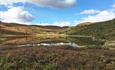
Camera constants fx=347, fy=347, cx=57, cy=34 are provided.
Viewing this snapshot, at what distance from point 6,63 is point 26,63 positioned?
1.82 m

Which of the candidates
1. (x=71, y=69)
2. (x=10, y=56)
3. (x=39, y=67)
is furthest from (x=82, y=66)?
(x=10, y=56)

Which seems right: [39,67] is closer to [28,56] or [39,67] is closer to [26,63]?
[26,63]

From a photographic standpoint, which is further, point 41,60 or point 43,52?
point 43,52

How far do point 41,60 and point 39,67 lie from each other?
122 inches

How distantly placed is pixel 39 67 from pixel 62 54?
573 cm

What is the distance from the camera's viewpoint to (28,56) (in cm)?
3378

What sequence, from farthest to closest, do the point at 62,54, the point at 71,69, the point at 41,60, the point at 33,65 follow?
the point at 62,54 < the point at 41,60 < the point at 33,65 < the point at 71,69

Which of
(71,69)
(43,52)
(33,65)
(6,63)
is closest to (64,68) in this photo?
(71,69)

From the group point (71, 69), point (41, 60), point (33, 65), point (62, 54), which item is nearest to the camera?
point (71, 69)

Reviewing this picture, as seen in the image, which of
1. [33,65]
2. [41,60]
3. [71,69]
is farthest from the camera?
[41,60]

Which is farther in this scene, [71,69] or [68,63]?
[68,63]

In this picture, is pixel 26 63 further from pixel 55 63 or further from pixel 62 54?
pixel 62 54

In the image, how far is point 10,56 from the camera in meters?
33.7

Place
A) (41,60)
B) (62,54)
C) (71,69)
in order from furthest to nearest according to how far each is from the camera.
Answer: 1. (62,54)
2. (41,60)
3. (71,69)
